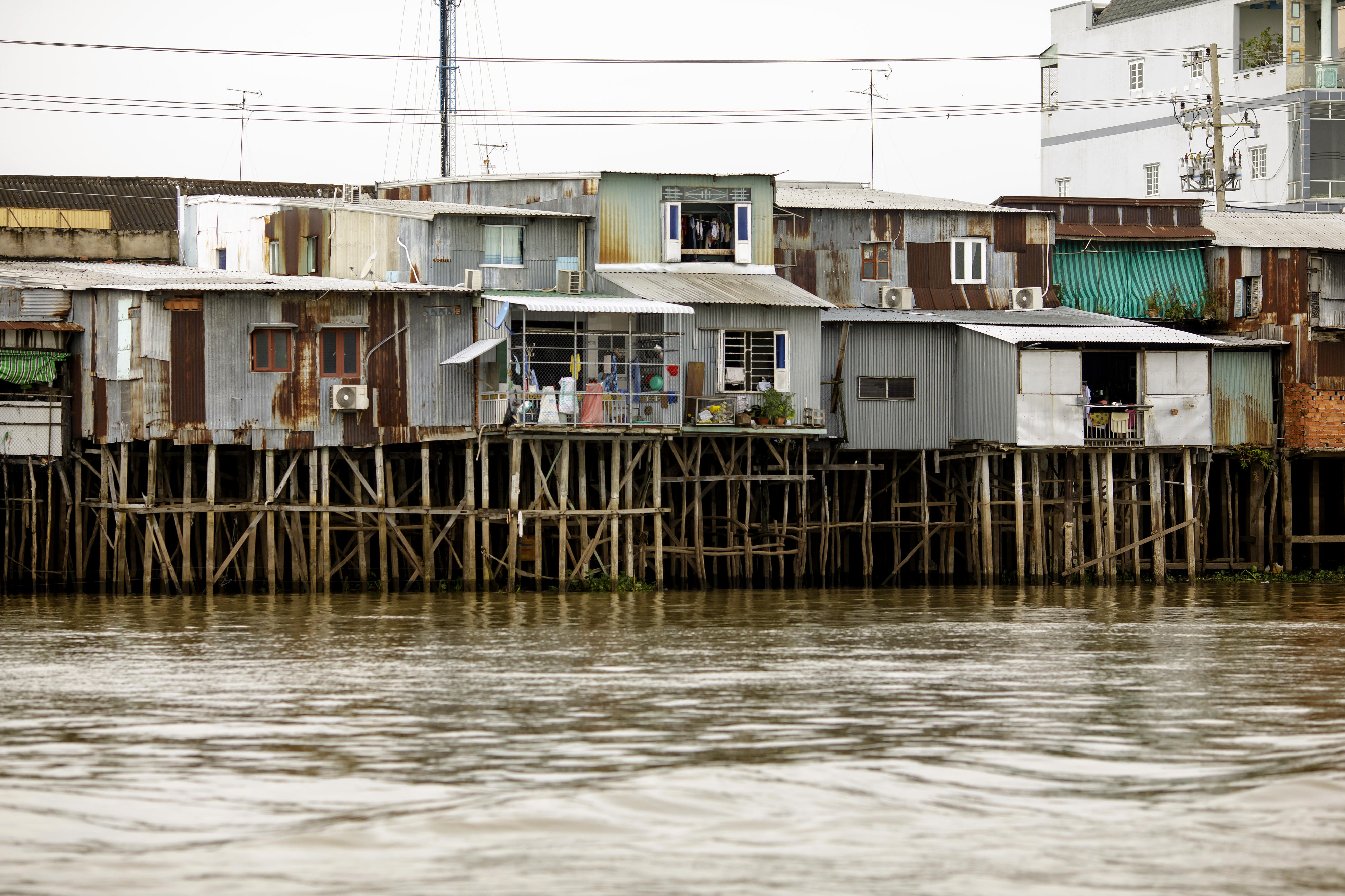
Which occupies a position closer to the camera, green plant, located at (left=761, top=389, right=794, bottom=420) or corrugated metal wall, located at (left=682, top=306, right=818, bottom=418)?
green plant, located at (left=761, top=389, right=794, bottom=420)

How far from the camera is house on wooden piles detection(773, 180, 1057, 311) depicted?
4066cm

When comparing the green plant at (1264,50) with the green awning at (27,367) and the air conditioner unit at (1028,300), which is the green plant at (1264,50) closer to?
the air conditioner unit at (1028,300)

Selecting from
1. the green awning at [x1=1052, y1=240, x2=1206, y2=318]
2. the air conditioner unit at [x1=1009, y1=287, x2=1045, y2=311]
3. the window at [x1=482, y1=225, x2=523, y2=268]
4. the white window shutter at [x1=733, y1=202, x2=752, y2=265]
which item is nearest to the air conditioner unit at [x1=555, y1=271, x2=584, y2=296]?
the window at [x1=482, y1=225, x2=523, y2=268]

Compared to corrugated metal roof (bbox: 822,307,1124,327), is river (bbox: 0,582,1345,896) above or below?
below

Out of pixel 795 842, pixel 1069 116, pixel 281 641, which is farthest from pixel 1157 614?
pixel 1069 116

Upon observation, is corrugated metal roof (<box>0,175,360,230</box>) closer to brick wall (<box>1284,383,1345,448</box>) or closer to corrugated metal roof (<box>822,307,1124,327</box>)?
corrugated metal roof (<box>822,307,1124,327</box>)

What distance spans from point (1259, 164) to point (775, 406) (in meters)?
30.9

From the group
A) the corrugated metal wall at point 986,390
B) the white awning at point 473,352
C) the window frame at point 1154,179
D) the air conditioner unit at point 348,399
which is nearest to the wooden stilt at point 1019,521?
the corrugated metal wall at point 986,390

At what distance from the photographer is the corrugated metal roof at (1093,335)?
36.1 m

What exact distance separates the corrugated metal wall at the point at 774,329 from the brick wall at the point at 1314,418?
10.9 m

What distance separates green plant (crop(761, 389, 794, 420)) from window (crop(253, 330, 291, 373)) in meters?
9.11

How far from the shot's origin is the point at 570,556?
3322 centimetres

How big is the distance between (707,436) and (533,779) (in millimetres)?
22945

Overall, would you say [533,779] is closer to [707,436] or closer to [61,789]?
[61,789]
